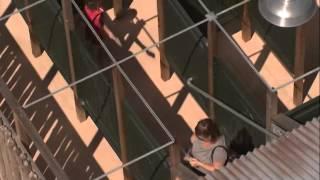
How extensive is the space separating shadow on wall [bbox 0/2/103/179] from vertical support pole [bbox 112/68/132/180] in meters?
0.50

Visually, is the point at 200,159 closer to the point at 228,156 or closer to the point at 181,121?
the point at 228,156

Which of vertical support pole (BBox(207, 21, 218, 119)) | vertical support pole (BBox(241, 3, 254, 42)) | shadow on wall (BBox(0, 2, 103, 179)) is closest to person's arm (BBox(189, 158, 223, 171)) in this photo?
vertical support pole (BBox(207, 21, 218, 119))

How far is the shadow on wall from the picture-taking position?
14422 millimetres

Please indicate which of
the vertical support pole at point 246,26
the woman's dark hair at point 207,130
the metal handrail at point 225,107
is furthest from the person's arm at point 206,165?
the vertical support pole at point 246,26

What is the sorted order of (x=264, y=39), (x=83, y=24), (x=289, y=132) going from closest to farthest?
(x=289, y=132) < (x=83, y=24) < (x=264, y=39)

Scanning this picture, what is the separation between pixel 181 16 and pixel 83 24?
3.43 feet

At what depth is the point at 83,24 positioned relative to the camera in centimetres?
1447

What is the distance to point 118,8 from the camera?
15742 mm

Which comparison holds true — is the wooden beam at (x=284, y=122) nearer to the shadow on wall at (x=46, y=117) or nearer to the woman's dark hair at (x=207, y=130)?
the woman's dark hair at (x=207, y=130)

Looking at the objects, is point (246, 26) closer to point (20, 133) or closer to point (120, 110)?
point (120, 110)

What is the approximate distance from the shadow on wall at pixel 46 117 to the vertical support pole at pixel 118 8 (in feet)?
3.35

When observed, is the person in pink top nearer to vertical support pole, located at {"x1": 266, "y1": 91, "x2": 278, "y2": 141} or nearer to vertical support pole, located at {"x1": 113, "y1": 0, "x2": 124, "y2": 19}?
vertical support pole, located at {"x1": 113, "y1": 0, "x2": 124, "y2": 19}

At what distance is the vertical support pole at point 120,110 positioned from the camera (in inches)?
529

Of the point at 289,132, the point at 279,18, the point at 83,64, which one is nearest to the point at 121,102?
the point at 83,64
